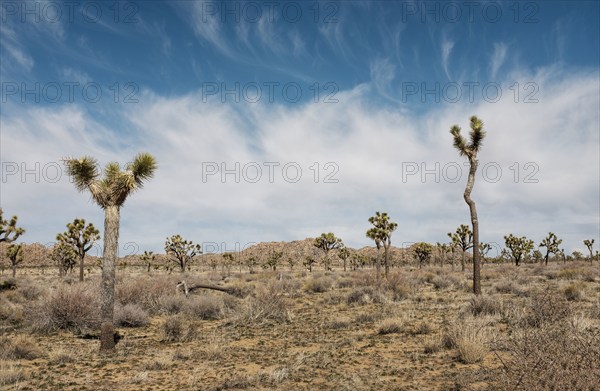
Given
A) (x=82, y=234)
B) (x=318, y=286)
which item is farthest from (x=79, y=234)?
(x=318, y=286)

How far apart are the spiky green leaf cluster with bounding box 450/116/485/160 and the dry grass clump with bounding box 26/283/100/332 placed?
60.9 ft

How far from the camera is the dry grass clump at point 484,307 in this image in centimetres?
1612

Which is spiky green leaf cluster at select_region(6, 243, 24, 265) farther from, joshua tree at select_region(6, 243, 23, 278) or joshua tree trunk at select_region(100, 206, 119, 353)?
joshua tree trunk at select_region(100, 206, 119, 353)

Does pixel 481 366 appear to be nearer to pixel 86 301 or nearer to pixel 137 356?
pixel 137 356

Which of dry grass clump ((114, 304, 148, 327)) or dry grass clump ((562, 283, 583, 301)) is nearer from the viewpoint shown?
dry grass clump ((114, 304, 148, 327))

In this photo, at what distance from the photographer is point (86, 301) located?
53.4 ft

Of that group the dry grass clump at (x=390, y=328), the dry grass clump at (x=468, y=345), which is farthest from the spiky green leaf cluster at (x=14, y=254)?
the dry grass clump at (x=468, y=345)

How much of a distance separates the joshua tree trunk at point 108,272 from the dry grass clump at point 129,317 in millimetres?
4730

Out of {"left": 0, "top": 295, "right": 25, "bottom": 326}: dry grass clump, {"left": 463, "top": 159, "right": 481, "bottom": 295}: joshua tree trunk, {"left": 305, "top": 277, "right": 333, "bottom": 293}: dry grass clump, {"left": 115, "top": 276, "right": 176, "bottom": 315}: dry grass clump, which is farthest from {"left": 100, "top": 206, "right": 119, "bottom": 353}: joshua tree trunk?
{"left": 305, "top": 277, "right": 333, "bottom": 293}: dry grass clump

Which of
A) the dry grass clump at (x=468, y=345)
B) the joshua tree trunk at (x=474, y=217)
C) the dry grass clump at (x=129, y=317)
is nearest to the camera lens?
the dry grass clump at (x=468, y=345)

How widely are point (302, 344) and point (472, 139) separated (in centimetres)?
1438

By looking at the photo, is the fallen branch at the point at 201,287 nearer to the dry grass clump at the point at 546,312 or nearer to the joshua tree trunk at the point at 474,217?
the joshua tree trunk at the point at 474,217

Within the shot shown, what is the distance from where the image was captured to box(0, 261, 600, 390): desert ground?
321 inches

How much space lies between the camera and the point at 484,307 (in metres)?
16.3
